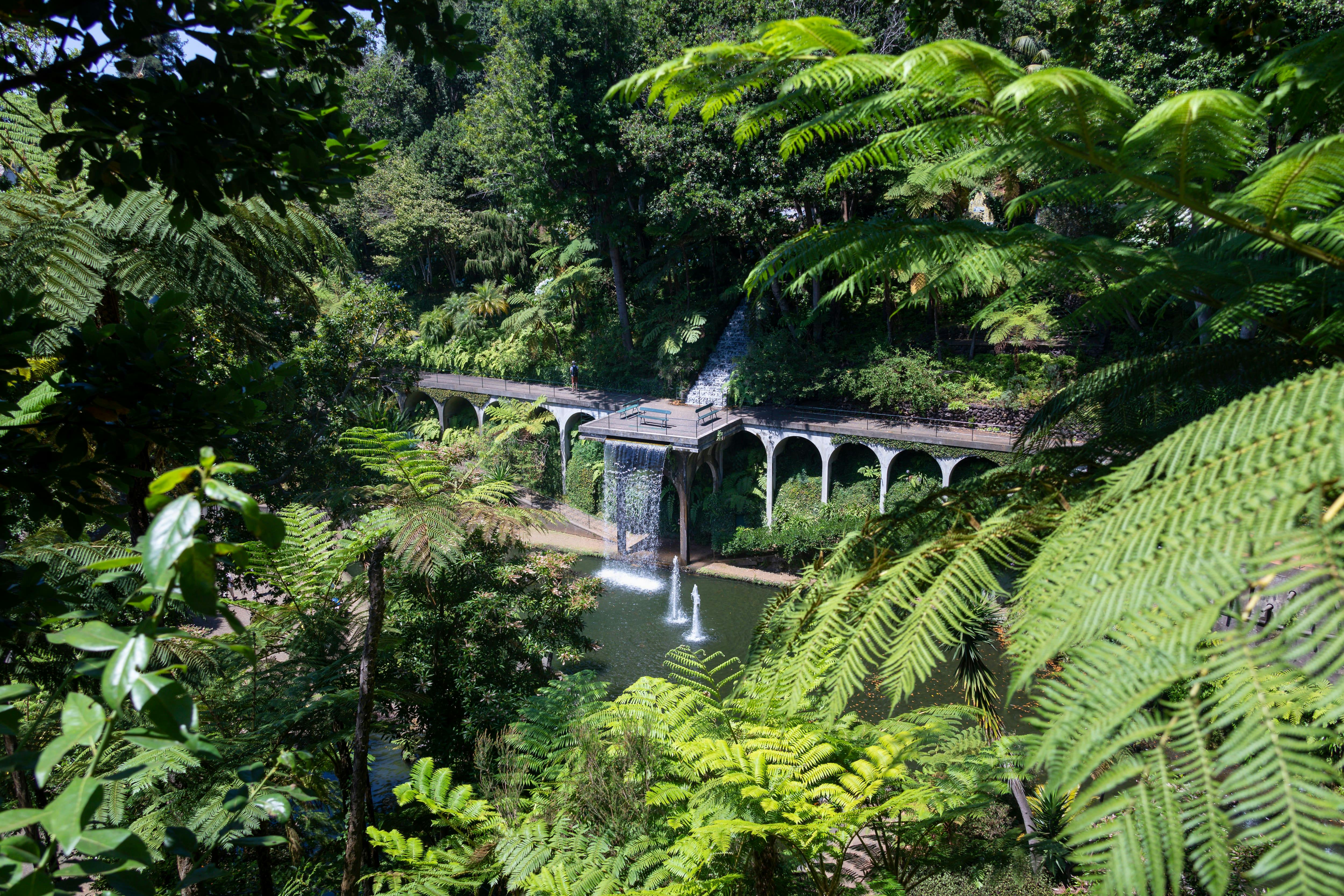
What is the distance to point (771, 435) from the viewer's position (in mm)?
17125

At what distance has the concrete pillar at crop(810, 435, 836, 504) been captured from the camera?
54.2 ft

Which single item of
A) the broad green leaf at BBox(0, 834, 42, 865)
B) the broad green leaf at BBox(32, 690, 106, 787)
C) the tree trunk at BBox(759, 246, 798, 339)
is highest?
the tree trunk at BBox(759, 246, 798, 339)

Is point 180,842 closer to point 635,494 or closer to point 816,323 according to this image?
point 635,494

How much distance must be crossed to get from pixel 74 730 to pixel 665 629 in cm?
1320

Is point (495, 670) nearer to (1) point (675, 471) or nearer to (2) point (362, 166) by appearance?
(2) point (362, 166)

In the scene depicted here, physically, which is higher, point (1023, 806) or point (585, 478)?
point (585, 478)

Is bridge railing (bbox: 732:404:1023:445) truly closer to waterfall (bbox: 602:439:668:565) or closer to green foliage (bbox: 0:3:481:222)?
waterfall (bbox: 602:439:668:565)

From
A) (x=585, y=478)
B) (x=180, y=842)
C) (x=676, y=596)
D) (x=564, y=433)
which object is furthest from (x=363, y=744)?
(x=564, y=433)

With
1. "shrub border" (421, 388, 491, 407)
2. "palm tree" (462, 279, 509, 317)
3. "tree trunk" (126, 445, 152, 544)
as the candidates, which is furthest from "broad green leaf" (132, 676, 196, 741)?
"palm tree" (462, 279, 509, 317)

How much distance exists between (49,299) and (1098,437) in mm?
3501

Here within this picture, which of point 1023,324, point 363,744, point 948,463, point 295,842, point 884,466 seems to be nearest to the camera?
point 363,744

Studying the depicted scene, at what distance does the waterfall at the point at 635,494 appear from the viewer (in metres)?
17.2

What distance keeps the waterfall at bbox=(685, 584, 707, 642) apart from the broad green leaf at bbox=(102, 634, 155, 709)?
41.7 feet

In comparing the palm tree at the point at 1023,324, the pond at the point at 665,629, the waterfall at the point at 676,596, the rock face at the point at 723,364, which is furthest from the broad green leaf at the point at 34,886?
the rock face at the point at 723,364
